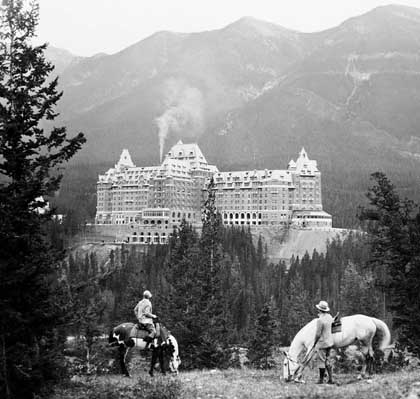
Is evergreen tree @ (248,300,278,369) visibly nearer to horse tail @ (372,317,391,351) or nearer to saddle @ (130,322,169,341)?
horse tail @ (372,317,391,351)

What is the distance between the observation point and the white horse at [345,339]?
1009 inches

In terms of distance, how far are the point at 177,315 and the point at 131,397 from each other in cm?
2351

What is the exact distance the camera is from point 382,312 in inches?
3979

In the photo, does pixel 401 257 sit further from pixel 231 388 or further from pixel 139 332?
pixel 139 332

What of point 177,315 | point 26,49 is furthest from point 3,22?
point 177,315

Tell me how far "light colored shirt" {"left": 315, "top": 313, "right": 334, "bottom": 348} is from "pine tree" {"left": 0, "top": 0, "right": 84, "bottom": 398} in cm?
993

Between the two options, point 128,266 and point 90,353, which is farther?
point 128,266

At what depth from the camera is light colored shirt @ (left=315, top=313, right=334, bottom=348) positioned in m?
25.1

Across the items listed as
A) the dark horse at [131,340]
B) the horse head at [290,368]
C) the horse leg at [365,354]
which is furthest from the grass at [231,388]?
the dark horse at [131,340]

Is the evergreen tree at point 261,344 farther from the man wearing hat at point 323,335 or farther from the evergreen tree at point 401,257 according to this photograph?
the man wearing hat at point 323,335

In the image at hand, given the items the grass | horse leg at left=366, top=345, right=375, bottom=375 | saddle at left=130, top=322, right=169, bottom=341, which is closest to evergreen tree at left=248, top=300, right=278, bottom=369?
saddle at left=130, top=322, right=169, bottom=341

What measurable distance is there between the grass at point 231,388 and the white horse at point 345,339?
719 millimetres

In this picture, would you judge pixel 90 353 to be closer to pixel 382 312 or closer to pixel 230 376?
pixel 230 376

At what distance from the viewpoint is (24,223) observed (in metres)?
23.2
